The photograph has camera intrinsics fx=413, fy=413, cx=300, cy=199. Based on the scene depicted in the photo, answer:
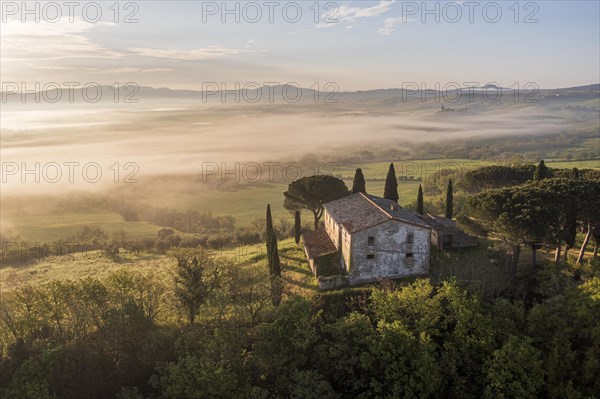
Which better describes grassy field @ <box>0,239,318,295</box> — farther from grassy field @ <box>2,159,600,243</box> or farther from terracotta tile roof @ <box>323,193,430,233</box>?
grassy field @ <box>2,159,600,243</box>

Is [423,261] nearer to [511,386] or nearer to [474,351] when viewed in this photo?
[474,351]

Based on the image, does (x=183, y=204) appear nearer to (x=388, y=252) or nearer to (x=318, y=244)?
(x=318, y=244)

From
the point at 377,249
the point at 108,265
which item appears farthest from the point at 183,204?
the point at 377,249

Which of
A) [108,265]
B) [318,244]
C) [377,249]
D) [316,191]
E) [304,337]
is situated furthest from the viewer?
[108,265]

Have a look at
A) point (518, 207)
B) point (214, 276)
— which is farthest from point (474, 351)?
point (214, 276)

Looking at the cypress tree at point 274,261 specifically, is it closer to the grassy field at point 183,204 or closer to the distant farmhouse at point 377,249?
the distant farmhouse at point 377,249

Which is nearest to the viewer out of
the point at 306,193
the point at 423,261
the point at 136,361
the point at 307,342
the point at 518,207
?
the point at 307,342
